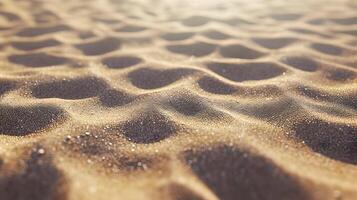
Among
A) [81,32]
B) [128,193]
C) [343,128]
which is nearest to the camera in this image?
[128,193]

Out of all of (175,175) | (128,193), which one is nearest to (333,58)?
(175,175)

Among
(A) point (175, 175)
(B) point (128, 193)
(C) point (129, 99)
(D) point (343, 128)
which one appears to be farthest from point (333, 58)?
(B) point (128, 193)

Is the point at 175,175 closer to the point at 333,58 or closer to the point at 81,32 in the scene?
the point at 333,58

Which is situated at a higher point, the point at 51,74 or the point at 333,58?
the point at 333,58

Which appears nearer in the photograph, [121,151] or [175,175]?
[175,175]

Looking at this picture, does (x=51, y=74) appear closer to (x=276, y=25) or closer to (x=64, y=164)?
(x=64, y=164)

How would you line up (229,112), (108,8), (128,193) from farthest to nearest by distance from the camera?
(108,8)
(229,112)
(128,193)
